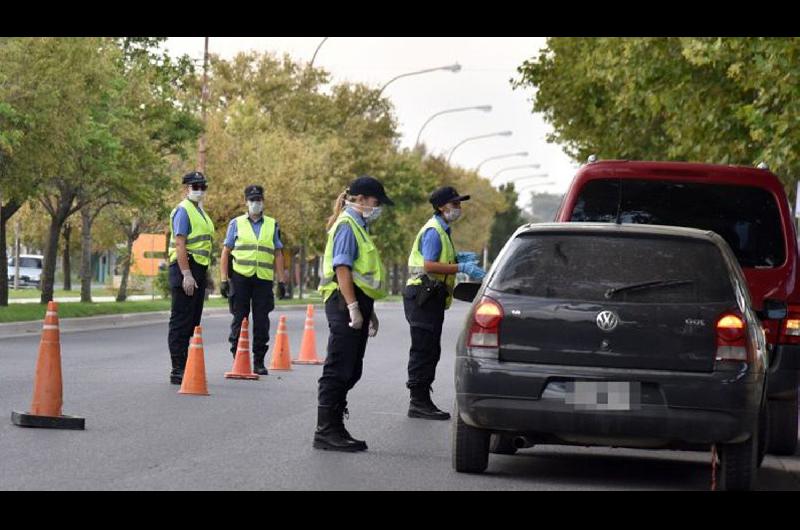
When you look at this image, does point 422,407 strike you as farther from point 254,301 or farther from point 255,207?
point 255,207

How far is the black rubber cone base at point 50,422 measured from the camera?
40.7 feet

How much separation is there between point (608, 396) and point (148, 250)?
4678cm

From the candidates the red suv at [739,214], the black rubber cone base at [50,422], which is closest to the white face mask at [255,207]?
the red suv at [739,214]

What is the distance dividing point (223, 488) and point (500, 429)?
1629mm

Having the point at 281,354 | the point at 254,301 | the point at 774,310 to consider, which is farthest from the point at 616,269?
the point at 281,354

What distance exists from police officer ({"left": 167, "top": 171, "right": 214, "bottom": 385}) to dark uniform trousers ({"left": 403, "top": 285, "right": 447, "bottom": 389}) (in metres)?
2.89

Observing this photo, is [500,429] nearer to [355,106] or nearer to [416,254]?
[416,254]

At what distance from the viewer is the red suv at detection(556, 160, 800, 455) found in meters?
12.3

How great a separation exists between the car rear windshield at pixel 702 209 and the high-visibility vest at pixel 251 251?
6.52 meters

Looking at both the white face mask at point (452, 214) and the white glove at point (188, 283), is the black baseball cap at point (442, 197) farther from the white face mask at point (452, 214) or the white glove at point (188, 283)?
the white glove at point (188, 283)

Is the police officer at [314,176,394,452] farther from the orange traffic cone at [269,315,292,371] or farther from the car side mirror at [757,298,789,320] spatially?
the orange traffic cone at [269,315,292,371]

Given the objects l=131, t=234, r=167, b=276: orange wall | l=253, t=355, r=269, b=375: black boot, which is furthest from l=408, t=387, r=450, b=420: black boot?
l=131, t=234, r=167, b=276: orange wall

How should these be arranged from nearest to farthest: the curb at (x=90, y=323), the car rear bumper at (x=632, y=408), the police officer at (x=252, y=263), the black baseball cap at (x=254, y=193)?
the car rear bumper at (x=632, y=408)
the black baseball cap at (x=254, y=193)
the police officer at (x=252, y=263)
the curb at (x=90, y=323)

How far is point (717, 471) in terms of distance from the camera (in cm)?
1120
